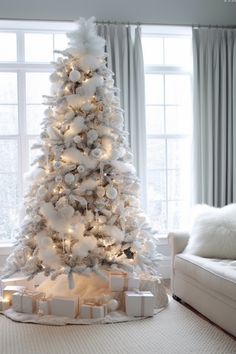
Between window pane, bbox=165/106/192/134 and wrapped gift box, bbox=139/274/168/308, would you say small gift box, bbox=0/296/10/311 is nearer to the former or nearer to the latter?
wrapped gift box, bbox=139/274/168/308

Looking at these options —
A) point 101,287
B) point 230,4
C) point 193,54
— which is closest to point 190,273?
point 101,287

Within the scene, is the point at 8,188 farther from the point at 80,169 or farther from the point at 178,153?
the point at 178,153

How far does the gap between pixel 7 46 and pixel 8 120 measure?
78 centimetres

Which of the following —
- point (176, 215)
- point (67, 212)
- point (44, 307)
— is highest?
point (67, 212)

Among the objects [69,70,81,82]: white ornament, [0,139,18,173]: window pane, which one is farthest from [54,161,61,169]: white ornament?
[0,139,18,173]: window pane

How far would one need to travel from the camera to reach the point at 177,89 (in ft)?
17.7

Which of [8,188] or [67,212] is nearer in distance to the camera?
[67,212]

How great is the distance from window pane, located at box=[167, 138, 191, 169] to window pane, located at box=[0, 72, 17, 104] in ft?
5.79

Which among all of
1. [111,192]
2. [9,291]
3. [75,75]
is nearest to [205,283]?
[111,192]

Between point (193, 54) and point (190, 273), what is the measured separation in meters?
2.43

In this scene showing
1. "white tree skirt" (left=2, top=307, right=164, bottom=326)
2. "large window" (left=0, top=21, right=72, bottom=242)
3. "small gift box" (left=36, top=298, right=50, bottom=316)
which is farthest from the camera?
"large window" (left=0, top=21, right=72, bottom=242)

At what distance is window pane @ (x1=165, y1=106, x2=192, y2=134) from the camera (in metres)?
5.38

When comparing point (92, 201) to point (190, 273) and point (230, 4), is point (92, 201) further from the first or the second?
point (230, 4)

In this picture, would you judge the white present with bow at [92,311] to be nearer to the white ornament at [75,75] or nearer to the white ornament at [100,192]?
the white ornament at [100,192]
